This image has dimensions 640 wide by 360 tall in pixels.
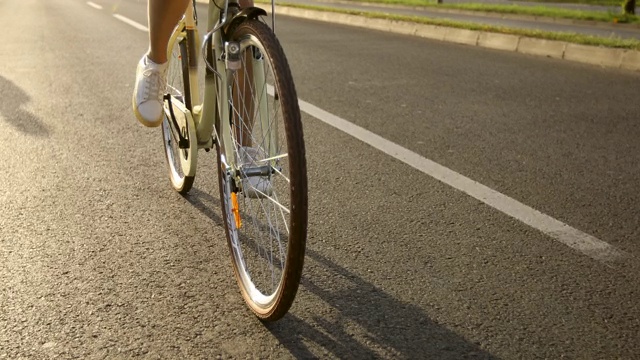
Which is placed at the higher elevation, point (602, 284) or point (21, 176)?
point (602, 284)

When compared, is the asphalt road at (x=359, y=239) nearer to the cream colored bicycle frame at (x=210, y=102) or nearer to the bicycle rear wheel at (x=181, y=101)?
the bicycle rear wheel at (x=181, y=101)

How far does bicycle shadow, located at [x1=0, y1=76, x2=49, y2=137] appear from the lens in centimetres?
531

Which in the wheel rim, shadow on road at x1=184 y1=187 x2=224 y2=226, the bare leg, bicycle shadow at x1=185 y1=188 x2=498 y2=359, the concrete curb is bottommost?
the concrete curb

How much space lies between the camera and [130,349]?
Answer: 2.34 m

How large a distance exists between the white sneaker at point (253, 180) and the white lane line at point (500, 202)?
1380 millimetres

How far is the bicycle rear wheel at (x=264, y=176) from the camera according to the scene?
2182 mm

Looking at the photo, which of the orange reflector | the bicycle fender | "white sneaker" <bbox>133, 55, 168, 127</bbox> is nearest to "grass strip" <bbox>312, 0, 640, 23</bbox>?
"white sneaker" <bbox>133, 55, 168, 127</bbox>

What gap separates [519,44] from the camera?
1011cm

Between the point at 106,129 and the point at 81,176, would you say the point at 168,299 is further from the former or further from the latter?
the point at 106,129

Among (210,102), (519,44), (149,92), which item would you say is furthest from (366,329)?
(519,44)

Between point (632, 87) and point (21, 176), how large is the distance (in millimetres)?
5458

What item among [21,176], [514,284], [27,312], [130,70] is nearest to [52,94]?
[130,70]

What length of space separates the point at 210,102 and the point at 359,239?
34.7 inches

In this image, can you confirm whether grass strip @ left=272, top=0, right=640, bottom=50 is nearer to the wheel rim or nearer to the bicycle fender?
the wheel rim
